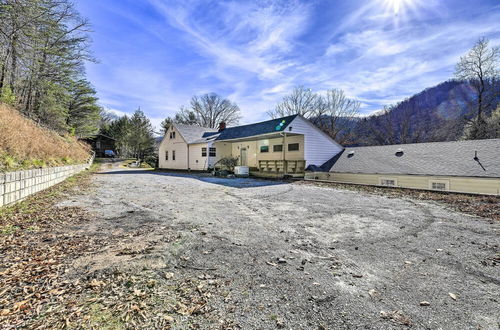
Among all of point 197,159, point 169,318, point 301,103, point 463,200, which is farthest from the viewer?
point 301,103

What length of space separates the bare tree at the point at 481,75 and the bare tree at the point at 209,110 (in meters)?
37.0

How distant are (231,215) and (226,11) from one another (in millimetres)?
9555

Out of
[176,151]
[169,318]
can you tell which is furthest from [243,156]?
[169,318]

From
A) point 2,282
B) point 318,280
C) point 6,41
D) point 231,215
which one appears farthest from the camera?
point 6,41

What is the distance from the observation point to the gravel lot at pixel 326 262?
6.67ft

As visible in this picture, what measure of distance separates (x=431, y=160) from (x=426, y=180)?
1622 mm

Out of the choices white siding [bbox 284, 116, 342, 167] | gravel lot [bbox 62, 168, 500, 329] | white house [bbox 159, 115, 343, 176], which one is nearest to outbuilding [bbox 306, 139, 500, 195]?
white siding [bbox 284, 116, 342, 167]

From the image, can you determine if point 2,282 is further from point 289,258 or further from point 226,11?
point 226,11

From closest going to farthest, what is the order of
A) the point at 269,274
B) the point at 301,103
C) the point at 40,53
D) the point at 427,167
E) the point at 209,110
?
the point at 269,274 → the point at 427,167 → the point at 40,53 → the point at 301,103 → the point at 209,110

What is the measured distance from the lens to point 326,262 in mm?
3074

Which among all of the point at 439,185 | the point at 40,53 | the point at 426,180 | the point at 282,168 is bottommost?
the point at 439,185

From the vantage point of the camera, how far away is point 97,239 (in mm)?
3672

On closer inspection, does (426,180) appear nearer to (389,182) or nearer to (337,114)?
(389,182)

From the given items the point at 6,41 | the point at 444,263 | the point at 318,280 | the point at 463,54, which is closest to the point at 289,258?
the point at 318,280
